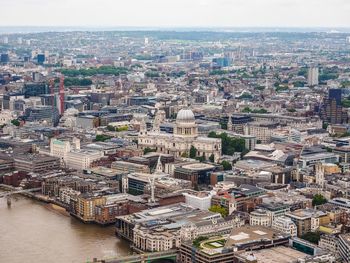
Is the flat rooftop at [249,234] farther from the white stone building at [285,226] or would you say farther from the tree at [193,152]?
the tree at [193,152]

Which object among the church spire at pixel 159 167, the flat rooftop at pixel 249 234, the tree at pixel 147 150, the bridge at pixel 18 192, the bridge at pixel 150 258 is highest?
the flat rooftop at pixel 249 234

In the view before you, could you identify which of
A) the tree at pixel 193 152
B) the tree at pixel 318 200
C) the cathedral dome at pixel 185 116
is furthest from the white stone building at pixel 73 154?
the tree at pixel 318 200

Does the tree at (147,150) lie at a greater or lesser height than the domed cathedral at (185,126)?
lesser

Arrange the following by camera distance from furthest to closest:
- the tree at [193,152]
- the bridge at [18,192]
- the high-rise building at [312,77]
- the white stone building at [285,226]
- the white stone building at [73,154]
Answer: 1. the high-rise building at [312,77]
2. the tree at [193,152]
3. the white stone building at [73,154]
4. the bridge at [18,192]
5. the white stone building at [285,226]

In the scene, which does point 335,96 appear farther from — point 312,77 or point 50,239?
point 50,239

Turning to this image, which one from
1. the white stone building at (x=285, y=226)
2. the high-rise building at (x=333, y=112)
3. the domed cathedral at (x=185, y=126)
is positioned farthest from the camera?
the high-rise building at (x=333, y=112)

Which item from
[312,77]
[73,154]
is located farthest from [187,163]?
[312,77]

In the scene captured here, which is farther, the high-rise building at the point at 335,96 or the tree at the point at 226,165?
the high-rise building at the point at 335,96

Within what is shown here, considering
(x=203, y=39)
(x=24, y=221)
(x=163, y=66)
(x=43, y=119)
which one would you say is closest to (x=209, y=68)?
(x=163, y=66)
